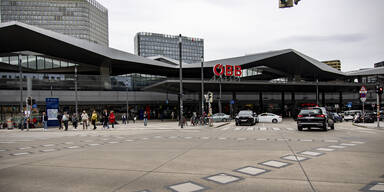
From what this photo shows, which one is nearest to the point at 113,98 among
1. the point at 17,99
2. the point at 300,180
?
the point at 17,99

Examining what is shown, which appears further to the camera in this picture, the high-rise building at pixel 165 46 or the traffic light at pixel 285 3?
the high-rise building at pixel 165 46

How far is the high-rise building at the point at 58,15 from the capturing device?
4914 inches

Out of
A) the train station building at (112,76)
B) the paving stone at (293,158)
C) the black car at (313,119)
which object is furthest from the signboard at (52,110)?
the paving stone at (293,158)

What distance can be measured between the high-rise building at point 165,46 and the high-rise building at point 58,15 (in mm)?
30105

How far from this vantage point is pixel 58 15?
130 metres

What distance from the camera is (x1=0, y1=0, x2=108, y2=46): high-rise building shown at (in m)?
125

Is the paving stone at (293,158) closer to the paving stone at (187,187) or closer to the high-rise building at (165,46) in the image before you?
the paving stone at (187,187)

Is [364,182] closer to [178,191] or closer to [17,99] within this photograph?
[178,191]

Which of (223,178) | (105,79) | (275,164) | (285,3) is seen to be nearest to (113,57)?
(105,79)

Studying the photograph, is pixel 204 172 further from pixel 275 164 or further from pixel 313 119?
pixel 313 119

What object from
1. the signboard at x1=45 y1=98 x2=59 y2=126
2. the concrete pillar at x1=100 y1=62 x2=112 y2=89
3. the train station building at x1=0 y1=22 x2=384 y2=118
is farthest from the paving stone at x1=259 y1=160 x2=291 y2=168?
the concrete pillar at x1=100 y1=62 x2=112 y2=89

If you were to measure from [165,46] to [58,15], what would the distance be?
63.3m

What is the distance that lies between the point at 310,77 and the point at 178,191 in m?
75.8

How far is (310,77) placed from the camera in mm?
74062
